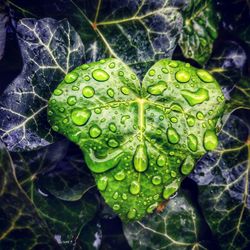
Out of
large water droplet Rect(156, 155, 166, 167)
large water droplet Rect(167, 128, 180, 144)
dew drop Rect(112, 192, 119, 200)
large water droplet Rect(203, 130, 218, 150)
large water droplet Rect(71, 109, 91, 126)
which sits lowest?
dew drop Rect(112, 192, 119, 200)

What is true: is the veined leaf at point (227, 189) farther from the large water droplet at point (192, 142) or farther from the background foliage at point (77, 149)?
the large water droplet at point (192, 142)

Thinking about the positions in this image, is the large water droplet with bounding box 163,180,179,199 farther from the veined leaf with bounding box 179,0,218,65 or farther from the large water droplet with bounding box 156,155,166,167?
the veined leaf with bounding box 179,0,218,65

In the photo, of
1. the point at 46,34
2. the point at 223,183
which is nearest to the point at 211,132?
the point at 223,183

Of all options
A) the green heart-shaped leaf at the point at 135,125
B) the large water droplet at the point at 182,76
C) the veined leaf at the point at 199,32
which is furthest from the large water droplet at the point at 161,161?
the veined leaf at the point at 199,32

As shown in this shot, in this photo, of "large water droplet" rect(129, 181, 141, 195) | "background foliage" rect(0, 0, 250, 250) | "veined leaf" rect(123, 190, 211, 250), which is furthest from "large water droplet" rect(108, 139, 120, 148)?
"veined leaf" rect(123, 190, 211, 250)

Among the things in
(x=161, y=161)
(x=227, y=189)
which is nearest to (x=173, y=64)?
(x=161, y=161)

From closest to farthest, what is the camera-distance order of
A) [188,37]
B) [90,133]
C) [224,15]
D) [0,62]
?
[90,133] → [0,62] → [188,37] → [224,15]

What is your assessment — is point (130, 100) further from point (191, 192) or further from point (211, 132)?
point (191, 192)
